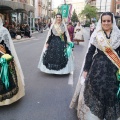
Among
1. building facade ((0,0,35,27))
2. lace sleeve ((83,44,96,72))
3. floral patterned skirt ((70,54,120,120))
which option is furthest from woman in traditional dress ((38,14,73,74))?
building facade ((0,0,35,27))

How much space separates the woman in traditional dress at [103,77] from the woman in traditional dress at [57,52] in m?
3.61

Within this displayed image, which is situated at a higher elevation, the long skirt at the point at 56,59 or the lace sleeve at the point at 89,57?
the lace sleeve at the point at 89,57

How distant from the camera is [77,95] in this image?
4.16 metres

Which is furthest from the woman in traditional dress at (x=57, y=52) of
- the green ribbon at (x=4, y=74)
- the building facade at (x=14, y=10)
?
the building facade at (x=14, y=10)

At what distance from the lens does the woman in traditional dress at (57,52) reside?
743 centimetres

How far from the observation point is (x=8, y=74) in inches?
183

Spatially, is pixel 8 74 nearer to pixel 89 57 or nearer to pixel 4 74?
pixel 4 74

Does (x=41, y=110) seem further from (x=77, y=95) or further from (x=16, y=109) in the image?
(x=77, y=95)

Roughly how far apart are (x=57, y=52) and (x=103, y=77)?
4.02m

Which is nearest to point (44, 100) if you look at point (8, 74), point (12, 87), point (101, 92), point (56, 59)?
point (12, 87)

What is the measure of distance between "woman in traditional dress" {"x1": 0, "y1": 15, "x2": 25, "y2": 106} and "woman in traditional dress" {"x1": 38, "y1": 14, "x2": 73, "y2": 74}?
7.94 feet

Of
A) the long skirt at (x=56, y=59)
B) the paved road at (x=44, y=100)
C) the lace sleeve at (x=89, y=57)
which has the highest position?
the lace sleeve at (x=89, y=57)

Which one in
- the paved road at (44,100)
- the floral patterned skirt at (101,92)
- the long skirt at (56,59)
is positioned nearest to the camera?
the floral patterned skirt at (101,92)

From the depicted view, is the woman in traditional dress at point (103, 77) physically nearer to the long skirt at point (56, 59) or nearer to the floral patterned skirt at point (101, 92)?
the floral patterned skirt at point (101, 92)
